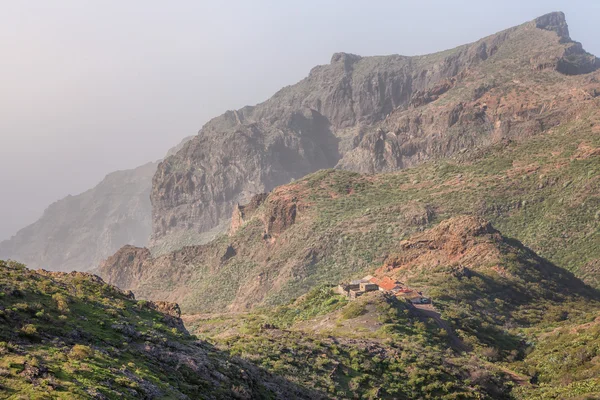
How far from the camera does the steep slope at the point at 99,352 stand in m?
15.0

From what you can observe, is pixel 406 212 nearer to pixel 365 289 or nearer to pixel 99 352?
pixel 365 289

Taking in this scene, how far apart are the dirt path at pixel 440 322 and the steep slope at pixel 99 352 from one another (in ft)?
54.1

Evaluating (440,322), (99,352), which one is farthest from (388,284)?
(99,352)

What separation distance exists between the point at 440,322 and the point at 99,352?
28492mm

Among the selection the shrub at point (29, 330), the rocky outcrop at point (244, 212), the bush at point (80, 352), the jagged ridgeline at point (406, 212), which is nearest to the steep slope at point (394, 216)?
the jagged ridgeline at point (406, 212)

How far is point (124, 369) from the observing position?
56.1 feet

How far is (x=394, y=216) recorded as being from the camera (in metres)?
82.9

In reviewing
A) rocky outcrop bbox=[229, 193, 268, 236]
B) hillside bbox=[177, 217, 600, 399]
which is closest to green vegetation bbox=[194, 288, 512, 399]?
hillside bbox=[177, 217, 600, 399]

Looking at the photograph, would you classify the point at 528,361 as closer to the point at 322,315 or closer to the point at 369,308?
the point at 369,308

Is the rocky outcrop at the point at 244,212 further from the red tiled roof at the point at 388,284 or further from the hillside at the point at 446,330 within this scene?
the red tiled roof at the point at 388,284

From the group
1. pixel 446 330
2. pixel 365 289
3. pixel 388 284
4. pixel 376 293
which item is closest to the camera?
pixel 446 330

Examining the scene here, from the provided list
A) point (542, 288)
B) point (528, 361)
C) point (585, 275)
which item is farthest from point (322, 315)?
point (585, 275)

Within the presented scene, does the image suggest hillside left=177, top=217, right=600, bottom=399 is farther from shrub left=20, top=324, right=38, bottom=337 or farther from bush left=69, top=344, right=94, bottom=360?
shrub left=20, top=324, right=38, bottom=337

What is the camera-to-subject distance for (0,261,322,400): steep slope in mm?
15000
